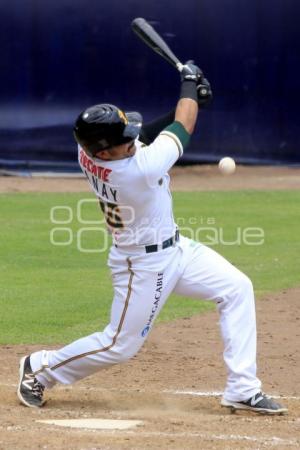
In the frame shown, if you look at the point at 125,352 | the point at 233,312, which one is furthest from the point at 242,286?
the point at 125,352

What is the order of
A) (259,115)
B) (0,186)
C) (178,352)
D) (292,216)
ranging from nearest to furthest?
(178,352) → (292,216) → (0,186) → (259,115)

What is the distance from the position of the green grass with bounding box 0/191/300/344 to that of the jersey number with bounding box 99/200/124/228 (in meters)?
2.04

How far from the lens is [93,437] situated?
4.72 m

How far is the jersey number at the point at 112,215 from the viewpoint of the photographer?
17.2 feet

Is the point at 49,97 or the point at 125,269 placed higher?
the point at 125,269

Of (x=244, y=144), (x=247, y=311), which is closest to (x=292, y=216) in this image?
Result: (x=244, y=144)

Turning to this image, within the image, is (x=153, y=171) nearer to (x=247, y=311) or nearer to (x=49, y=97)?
(x=247, y=311)

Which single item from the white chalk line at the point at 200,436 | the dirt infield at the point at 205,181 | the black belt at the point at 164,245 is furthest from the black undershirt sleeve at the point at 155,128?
the dirt infield at the point at 205,181

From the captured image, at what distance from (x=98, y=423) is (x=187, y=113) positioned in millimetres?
1607

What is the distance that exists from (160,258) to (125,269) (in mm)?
188

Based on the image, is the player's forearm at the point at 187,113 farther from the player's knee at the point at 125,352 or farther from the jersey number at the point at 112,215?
the player's knee at the point at 125,352

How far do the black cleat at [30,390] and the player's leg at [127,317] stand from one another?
0.21m

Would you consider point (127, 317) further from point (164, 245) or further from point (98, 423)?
point (98, 423)

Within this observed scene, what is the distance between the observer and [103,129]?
5.06 meters
